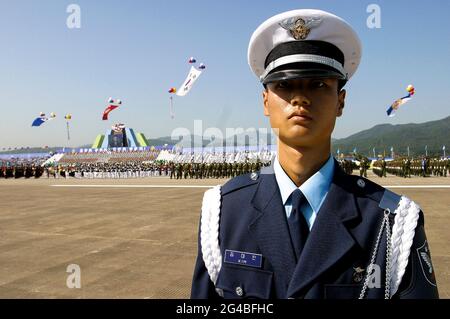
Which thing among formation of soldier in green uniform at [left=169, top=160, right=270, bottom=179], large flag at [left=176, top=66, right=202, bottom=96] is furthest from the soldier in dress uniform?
large flag at [left=176, top=66, right=202, bottom=96]

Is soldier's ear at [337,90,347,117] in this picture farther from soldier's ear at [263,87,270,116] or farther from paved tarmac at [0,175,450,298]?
paved tarmac at [0,175,450,298]

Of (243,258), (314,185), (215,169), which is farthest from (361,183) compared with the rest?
(215,169)

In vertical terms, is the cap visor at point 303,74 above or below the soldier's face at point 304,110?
above

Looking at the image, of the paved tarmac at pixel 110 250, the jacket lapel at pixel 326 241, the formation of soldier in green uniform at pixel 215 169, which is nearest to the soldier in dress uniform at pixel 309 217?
the jacket lapel at pixel 326 241

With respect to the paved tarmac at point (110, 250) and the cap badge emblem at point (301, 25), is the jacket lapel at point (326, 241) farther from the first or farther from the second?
the paved tarmac at point (110, 250)

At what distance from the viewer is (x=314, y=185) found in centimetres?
131

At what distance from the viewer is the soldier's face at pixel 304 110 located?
121 cm

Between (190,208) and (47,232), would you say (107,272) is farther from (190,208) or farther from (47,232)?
(190,208)

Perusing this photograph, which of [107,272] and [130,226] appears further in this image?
[130,226]

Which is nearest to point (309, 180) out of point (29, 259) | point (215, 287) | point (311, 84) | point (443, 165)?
point (311, 84)

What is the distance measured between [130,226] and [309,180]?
6.11 m

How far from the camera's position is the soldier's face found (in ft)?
3.98

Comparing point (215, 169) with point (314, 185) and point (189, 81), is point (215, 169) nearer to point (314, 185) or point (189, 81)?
point (189, 81)
